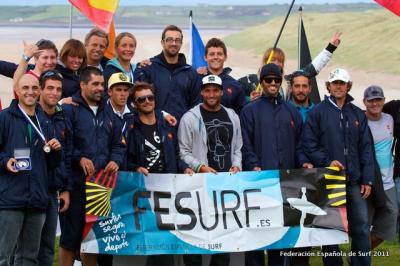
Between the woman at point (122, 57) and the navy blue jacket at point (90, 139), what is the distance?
116 centimetres

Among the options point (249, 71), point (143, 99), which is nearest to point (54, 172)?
point (143, 99)

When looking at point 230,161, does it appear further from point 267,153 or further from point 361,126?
point 361,126

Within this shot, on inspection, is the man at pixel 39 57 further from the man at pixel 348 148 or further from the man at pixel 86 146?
the man at pixel 348 148

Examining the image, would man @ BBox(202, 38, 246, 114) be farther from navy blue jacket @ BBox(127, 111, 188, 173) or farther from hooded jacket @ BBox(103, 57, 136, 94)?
navy blue jacket @ BBox(127, 111, 188, 173)

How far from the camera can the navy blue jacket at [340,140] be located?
9.46 metres

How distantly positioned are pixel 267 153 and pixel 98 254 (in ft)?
6.43

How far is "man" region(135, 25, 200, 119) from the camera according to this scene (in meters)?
9.80

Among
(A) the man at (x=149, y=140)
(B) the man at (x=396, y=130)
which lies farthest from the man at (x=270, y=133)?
(B) the man at (x=396, y=130)

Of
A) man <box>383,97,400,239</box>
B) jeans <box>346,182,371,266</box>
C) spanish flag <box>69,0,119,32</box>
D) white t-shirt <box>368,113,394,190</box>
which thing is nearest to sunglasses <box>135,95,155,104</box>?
spanish flag <box>69,0,119,32</box>

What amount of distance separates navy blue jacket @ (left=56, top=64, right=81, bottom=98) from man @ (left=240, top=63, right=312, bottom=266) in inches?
69.0

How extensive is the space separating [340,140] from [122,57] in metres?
2.55

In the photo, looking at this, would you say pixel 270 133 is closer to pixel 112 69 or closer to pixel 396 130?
pixel 112 69

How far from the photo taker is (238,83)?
10227mm

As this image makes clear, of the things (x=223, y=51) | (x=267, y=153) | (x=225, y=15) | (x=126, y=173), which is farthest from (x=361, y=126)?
(x=225, y=15)
